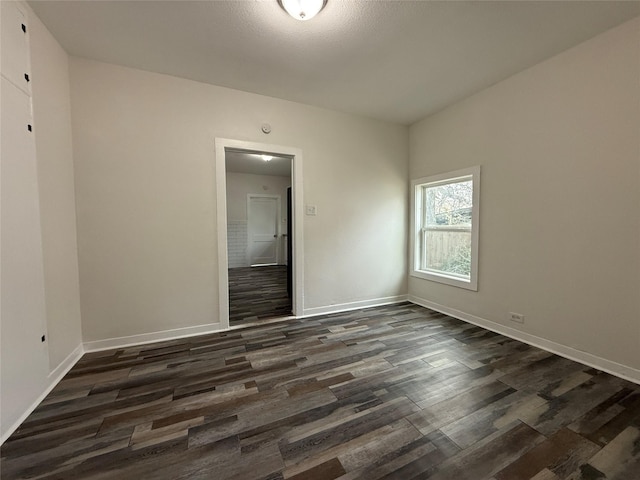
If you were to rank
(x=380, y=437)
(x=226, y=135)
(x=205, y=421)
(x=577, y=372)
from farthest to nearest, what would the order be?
(x=226, y=135)
(x=577, y=372)
(x=205, y=421)
(x=380, y=437)

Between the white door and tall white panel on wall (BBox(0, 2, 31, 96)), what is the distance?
5.65m

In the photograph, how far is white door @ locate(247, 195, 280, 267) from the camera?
746cm

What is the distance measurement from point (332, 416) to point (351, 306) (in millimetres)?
2054

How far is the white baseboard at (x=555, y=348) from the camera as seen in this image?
192 centimetres

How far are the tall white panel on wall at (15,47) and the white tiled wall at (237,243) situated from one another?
5494 millimetres

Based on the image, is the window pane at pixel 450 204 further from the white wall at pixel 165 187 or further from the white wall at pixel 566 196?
the white wall at pixel 165 187

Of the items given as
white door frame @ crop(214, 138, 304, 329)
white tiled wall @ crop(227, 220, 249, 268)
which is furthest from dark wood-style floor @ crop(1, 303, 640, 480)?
white tiled wall @ crop(227, 220, 249, 268)

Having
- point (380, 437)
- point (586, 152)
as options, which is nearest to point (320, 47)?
point (586, 152)

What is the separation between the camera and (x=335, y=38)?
2016 mm

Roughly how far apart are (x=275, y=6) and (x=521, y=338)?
12.0 ft

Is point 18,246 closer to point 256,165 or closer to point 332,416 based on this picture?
point 332,416

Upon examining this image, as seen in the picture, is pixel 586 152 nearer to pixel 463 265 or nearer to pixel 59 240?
pixel 463 265

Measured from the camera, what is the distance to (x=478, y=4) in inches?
67.0

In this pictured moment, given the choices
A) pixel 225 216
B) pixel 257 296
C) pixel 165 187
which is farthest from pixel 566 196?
pixel 257 296
